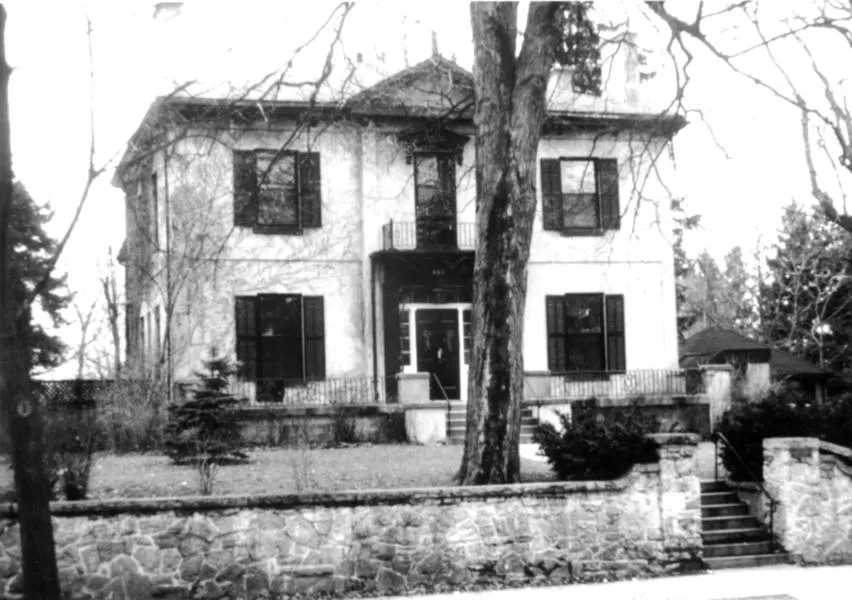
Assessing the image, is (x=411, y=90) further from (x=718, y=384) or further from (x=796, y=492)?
(x=796, y=492)

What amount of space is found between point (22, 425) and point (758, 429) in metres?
10.1

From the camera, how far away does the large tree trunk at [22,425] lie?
9594 millimetres

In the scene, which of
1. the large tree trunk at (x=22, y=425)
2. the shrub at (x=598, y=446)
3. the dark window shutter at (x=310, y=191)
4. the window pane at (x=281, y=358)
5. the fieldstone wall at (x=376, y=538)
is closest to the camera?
the large tree trunk at (x=22, y=425)

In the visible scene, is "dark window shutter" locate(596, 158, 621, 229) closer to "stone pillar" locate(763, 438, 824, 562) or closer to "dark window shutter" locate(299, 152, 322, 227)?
"dark window shutter" locate(299, 152, 322, 227)

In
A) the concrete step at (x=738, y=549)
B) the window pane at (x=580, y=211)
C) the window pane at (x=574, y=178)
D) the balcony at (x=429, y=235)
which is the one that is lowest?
the concrete step at (x=738, y=549)

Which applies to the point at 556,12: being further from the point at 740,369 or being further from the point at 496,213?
the point at 740,369

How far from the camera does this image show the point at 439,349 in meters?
28.2

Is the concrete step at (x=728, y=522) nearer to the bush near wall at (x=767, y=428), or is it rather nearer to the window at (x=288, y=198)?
the bush near wall at (x=767, y=428)

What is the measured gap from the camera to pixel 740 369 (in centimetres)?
2886

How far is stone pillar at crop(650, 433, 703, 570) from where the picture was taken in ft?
46.2

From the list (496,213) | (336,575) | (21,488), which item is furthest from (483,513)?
(21,488)

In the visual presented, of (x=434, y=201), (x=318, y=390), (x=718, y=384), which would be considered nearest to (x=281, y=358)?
(x=318, y=390)

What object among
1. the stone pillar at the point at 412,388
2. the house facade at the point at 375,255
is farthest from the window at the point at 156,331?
the stone pillar at the point at 412,388

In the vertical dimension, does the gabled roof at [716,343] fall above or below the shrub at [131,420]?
above
